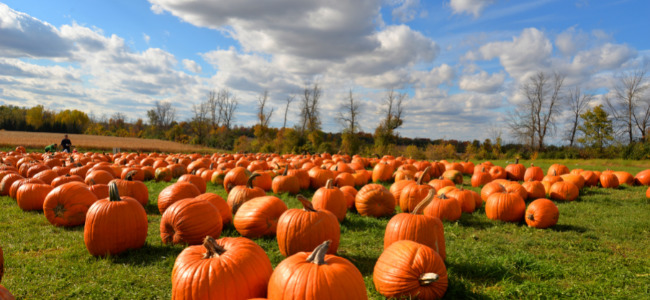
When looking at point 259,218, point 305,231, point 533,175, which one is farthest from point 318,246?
point 533,175

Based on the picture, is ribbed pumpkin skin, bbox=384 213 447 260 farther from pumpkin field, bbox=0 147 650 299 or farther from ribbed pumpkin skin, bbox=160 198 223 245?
ribbed pumpkin skin, bbox=160 198 223 245

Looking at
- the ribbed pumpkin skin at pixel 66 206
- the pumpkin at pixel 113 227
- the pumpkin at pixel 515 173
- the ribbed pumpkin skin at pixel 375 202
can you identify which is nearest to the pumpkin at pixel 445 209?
the ribbed pumpkin skin at pixel 375 202

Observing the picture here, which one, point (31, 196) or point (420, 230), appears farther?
point (31, 196)

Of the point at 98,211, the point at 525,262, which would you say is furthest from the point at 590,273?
the point at 98,211

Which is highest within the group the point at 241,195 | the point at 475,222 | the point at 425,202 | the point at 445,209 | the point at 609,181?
the point at 425,202

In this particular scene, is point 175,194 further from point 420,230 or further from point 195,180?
point 420,230

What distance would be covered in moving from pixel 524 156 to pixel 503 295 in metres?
32.5

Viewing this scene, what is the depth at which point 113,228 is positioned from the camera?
4168mm

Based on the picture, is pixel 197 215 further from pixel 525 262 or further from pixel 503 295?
pixel 525 262

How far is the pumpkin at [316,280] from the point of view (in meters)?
2.37

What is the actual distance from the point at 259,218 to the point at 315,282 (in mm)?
2575

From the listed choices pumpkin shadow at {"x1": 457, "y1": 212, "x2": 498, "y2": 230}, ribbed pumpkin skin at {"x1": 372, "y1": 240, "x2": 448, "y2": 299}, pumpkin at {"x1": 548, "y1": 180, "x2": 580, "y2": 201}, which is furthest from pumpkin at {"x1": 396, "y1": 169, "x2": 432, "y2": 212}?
pumpkin at {"x1": 548, "y1": 180, "x2": 580, "y2": 201}

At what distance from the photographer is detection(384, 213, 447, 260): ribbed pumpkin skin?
400 centimetres

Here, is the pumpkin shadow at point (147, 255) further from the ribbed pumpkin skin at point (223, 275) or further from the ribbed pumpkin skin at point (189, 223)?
the ribbed pumpkin skin at point (223, 275)
